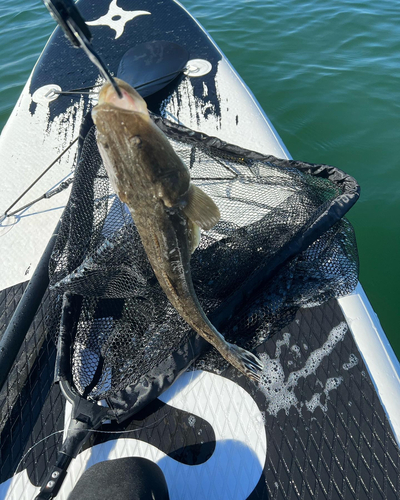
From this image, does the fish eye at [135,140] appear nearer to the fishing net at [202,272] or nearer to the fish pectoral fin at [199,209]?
the fish pectoral fin at [199,209]

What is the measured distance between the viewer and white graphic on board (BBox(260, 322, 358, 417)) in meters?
2.96

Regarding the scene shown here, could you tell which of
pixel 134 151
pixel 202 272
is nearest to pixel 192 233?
pixel 134 151

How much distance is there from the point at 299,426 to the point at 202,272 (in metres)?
1.46

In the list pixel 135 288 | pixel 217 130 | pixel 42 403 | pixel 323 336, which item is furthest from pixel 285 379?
pixel 217 130

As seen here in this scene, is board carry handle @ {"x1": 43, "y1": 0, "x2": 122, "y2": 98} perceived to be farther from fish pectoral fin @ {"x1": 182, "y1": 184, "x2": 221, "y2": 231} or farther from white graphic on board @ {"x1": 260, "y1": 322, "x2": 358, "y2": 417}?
white graphic on board @ {"x1": 260, "y1": 322, "x2": 358, "y2": 417}

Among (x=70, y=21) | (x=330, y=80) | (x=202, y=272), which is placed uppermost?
(x=70, y=21)

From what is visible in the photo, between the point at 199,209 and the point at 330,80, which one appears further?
the point at 330,80

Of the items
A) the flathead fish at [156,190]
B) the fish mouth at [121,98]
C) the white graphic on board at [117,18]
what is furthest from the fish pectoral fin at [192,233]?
the white graphic on board at [117,18]

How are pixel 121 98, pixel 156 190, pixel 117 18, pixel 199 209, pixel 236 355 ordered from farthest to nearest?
1. pixel 117 18
2. pixel 236 355
3. pixel 199 209
4. pixel 156 190
5. pixel 121 98

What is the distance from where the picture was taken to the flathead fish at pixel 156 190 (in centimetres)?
202

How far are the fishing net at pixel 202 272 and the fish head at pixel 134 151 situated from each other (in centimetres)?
70

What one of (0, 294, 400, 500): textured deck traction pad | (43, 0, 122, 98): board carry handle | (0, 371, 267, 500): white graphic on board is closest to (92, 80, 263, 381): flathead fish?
(43, 0, 122, 98): board carry handle

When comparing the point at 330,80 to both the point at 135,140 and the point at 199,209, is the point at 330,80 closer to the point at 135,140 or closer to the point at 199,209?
the point at 199,209

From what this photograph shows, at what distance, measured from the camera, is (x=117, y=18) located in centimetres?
664
